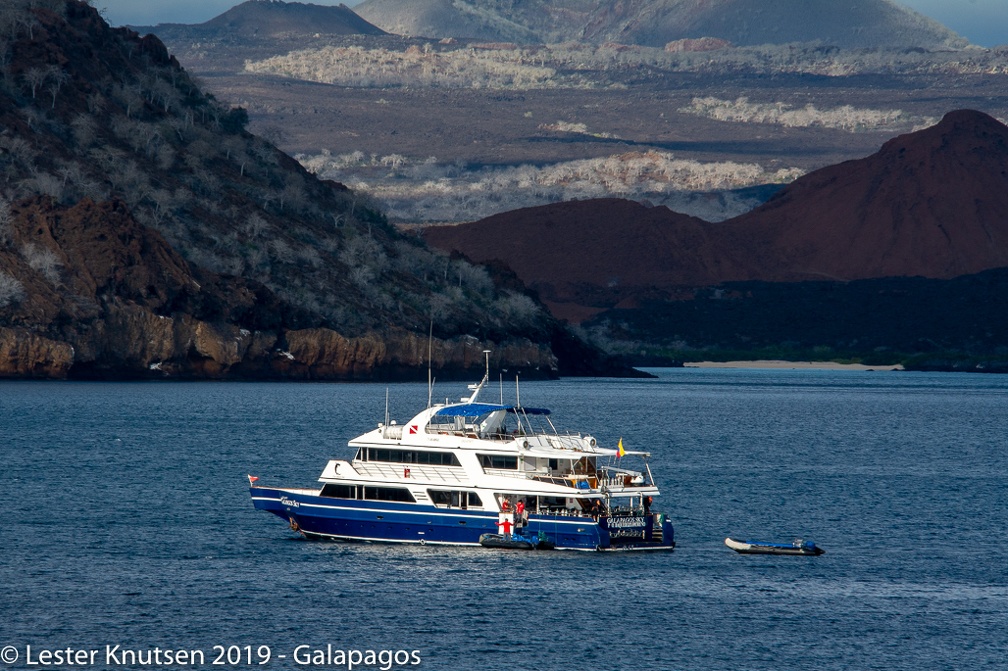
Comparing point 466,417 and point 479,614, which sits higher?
point 466,417

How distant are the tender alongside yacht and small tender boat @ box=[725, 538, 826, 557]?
11.0 ft

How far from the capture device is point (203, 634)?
55.9 meters

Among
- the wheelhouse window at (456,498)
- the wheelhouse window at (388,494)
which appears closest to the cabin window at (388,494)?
the wheelhouse window at (388,494)

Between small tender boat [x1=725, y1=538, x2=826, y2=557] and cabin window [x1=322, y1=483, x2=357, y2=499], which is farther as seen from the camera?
small tender boat [x1=725, y1=538, x2=826, y2=557]

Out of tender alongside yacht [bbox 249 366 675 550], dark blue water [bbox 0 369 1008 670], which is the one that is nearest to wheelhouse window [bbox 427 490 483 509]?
tender alongside yacht [bbox 249 366 675 550]

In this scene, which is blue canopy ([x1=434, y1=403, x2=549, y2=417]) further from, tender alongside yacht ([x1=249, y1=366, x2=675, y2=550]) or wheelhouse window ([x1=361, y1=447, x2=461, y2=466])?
wheelhouse window ([x1=361, y1=447, x2=461, y2=466])

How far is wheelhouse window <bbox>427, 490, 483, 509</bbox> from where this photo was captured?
70.2 meters

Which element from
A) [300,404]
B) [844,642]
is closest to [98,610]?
[844,642]

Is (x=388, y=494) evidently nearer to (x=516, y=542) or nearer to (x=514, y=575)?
(x=516, y=542)

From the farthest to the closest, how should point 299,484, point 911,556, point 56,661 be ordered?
point 299,484 < point 911,556 < point 56,661

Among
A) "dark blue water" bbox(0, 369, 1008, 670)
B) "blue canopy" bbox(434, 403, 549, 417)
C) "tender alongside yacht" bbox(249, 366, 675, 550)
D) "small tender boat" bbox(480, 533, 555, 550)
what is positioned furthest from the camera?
"blue canopy" bbox(434, 403, 549, 417)

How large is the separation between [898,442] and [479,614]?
270 feet

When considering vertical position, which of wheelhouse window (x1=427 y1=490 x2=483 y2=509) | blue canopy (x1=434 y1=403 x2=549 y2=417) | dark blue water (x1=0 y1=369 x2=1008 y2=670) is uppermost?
blue canopy (x1=434 y1=403 x2=549 y2=417)

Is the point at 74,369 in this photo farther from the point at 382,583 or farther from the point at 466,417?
the point at 382,583
